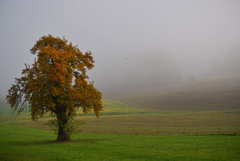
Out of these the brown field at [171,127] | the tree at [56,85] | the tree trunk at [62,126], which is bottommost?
→ the brown field at [171,127]

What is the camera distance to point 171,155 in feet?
45.8

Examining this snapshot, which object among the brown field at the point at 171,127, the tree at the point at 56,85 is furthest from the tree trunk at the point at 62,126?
the brown field at the point at 171,127

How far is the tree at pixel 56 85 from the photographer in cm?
2059

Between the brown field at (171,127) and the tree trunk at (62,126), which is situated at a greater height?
the tree trunk at (62,126)

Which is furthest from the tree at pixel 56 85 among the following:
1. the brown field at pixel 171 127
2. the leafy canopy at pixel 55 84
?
the brown field at pixel 171 127

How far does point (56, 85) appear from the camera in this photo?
72.5 feet

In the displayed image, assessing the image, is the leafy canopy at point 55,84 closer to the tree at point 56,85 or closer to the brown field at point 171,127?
the tree at point 56,85

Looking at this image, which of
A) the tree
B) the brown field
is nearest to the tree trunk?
the tree

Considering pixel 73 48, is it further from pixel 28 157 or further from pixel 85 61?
pixel 28 157

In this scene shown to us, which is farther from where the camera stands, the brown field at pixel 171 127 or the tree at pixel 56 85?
the brown field at pixel 171 127

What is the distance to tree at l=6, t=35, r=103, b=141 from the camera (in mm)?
20594

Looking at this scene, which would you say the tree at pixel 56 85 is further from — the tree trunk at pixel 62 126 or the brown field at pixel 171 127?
the brown field at pixel 171 127

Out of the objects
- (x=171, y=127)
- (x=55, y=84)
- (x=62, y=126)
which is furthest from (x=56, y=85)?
(x=171, y=127)

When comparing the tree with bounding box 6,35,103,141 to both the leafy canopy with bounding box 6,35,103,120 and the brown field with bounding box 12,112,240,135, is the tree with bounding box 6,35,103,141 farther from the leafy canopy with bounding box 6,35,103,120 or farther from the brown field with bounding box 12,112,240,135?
the brown field with bounding box 12,112,240,135
